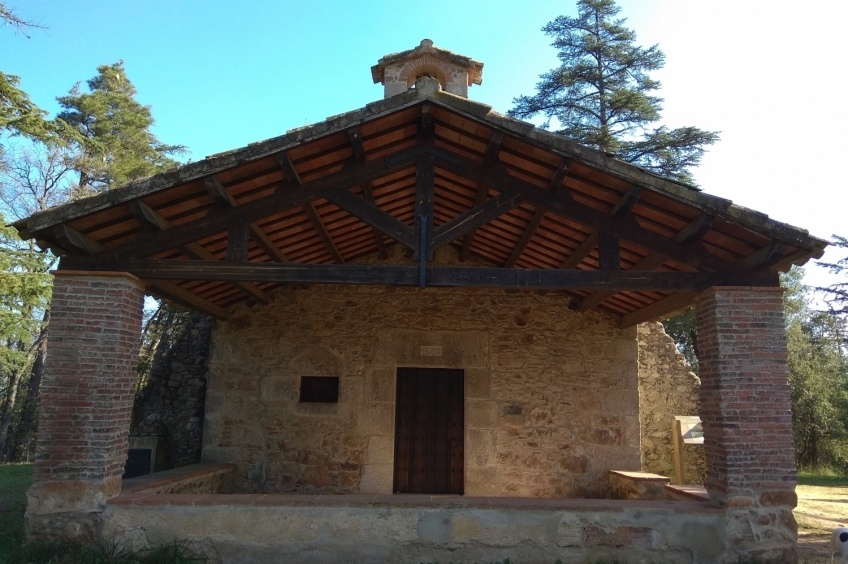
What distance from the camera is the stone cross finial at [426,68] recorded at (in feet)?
24.6

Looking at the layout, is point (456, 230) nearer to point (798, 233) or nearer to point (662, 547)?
point (798, 233)

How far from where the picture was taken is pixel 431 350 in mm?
8312

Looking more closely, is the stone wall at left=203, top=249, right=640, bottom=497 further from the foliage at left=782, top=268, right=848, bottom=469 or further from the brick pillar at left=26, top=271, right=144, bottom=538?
the foliage at left=782, top=268, right=848, bottom=469

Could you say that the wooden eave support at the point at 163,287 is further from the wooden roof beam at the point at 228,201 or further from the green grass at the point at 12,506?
the green grass at the point at 12,506

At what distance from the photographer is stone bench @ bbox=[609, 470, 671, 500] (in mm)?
6633

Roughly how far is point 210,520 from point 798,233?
5.60m

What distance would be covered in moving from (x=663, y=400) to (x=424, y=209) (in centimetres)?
639

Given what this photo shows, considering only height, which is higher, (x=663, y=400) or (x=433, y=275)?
(x=433, y=275)

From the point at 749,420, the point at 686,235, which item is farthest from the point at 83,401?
the point at 749,420

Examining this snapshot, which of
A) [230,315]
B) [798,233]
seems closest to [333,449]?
[230,315]

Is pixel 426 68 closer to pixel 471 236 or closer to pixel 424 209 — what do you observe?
pixel 471 236

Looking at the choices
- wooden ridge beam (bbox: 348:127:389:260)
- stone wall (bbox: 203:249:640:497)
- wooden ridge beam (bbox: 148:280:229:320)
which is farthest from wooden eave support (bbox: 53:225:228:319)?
wooden ridge beam (bbox: 348:127:389:260)

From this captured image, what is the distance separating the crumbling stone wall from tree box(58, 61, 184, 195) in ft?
30.6

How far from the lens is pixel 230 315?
27.5 ft
